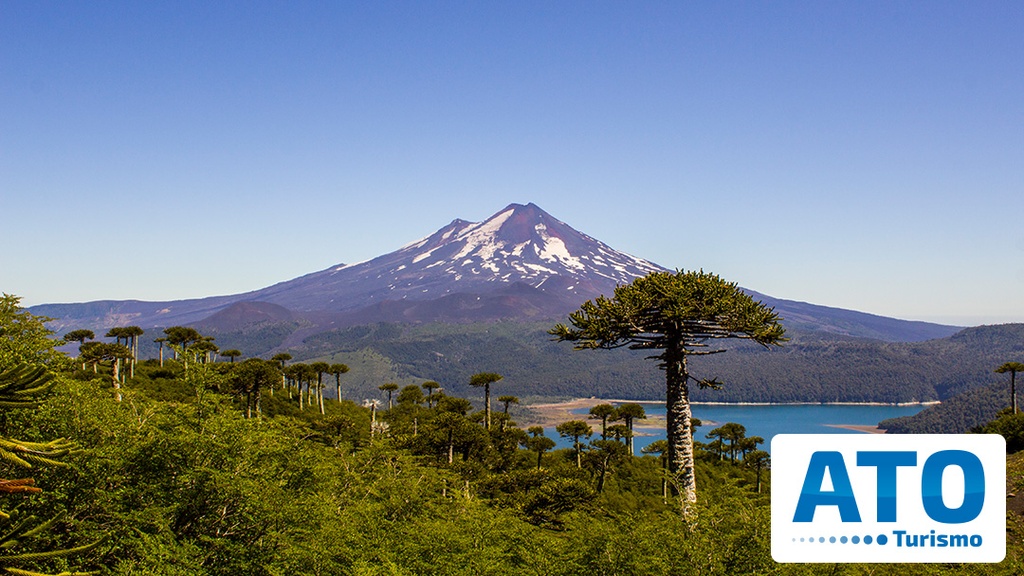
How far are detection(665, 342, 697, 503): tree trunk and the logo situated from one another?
19.6 feet

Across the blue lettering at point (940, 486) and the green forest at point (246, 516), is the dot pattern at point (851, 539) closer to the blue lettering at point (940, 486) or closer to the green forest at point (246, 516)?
the green forest at point (246, 516)

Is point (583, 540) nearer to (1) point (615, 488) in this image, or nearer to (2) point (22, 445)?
(2) point (22, 445)

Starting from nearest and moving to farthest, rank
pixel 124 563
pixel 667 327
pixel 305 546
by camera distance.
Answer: pixel 124 563, pixel 305 546, pixel 667 327

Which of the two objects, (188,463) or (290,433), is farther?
(290,433)

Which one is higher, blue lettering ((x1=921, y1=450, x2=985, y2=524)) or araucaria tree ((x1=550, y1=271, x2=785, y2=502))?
araucaria tree ((x1=550, y1=271, x2=785, y2=502))

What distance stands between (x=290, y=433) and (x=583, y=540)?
12.3 m

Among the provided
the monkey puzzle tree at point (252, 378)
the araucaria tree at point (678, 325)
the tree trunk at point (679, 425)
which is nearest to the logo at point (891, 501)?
the tree trunk at point (679, 425)

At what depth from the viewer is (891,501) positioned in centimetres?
1495

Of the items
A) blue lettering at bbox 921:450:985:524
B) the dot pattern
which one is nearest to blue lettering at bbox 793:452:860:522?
the dot pattern

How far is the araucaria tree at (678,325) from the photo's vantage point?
21844mm

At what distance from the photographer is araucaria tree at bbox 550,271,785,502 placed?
71.7 ft

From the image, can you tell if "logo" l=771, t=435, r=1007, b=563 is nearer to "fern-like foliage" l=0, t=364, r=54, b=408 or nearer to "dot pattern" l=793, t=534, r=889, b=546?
"dot pattern" l=793, t=534, r=889, b=546

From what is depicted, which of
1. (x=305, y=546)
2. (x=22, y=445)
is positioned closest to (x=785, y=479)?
(x=305, y=546)

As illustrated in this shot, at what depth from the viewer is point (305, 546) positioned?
16422 millimetres
